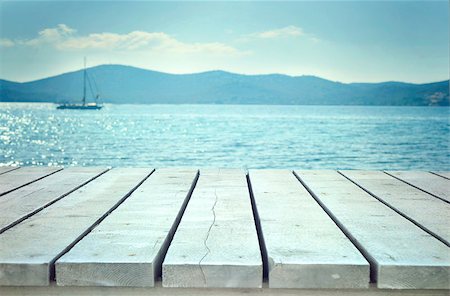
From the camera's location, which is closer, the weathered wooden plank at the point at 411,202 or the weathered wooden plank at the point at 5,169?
the weathered wooden plank at the point at 411,202

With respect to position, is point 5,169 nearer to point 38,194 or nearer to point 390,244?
point 38,194

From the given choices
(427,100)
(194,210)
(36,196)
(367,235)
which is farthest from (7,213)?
(427,100)

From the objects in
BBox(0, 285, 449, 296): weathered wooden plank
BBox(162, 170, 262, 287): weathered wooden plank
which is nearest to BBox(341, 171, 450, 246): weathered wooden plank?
BBox(0, 285, 449, 296): weathered wooden plank

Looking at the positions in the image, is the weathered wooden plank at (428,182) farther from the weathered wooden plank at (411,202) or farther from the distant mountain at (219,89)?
the distant mountain at (219,89)

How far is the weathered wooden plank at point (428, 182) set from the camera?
2449 millimetres

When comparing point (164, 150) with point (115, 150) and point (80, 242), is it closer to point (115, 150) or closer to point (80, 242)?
point (115, 150)

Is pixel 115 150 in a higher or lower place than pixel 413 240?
lower

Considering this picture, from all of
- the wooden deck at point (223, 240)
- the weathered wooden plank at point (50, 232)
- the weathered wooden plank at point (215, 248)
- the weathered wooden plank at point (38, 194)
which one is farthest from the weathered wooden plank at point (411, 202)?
the weathered wooden plank at point (38, 194)

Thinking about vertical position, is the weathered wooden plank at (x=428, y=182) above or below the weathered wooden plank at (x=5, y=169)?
below

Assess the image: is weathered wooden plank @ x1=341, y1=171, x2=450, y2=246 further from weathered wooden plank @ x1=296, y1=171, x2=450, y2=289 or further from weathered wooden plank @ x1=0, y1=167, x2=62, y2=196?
weathered wooden plank @ x1=0, y1=167, x2=62, y2=196

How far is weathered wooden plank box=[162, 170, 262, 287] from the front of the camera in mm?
1280

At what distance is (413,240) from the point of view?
5.02ft

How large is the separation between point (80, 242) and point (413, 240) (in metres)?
0.98

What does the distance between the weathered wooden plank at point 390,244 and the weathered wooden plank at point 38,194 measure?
113 centimetres
